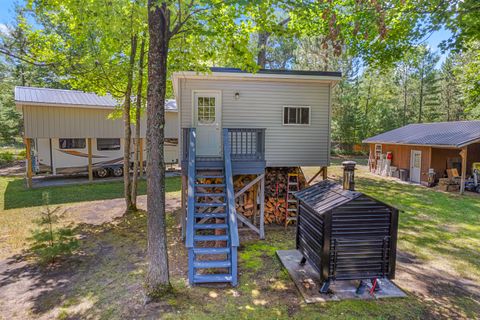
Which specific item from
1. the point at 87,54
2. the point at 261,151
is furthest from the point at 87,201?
the point at 261,151

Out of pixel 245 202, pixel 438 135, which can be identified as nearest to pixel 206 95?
pixel 245 202

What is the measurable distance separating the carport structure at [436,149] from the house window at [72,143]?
1830cm

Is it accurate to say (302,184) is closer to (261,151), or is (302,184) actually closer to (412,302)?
(261,151)

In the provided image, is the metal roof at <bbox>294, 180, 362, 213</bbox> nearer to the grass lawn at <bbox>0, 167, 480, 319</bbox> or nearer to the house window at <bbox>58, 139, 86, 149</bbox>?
the grass lawn at <bbox>0, 167, 480, 319</bbox>

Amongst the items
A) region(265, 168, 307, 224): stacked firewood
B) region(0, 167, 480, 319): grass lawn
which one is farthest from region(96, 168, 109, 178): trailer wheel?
region(265, 168, 307, 224): stacked firewood

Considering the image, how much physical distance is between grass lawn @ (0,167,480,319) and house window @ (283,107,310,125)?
334cm

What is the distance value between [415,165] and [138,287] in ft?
55.4

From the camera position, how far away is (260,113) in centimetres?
818

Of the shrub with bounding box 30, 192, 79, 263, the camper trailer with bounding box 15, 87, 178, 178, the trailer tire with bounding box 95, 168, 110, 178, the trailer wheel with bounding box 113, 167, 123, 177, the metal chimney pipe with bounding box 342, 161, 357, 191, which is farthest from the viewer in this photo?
the trailer wheel with bounding box 113, 167, 123, 177

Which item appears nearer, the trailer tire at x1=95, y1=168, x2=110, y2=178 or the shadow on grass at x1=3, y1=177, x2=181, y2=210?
the shadow on grass at x1=3, y1=177, x2=181, y2=210

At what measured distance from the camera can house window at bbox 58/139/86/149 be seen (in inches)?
558

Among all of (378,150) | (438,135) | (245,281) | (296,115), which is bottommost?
(245,281)

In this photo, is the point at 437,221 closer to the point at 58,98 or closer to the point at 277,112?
the point at 277,112

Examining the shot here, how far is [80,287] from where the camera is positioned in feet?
15.7
